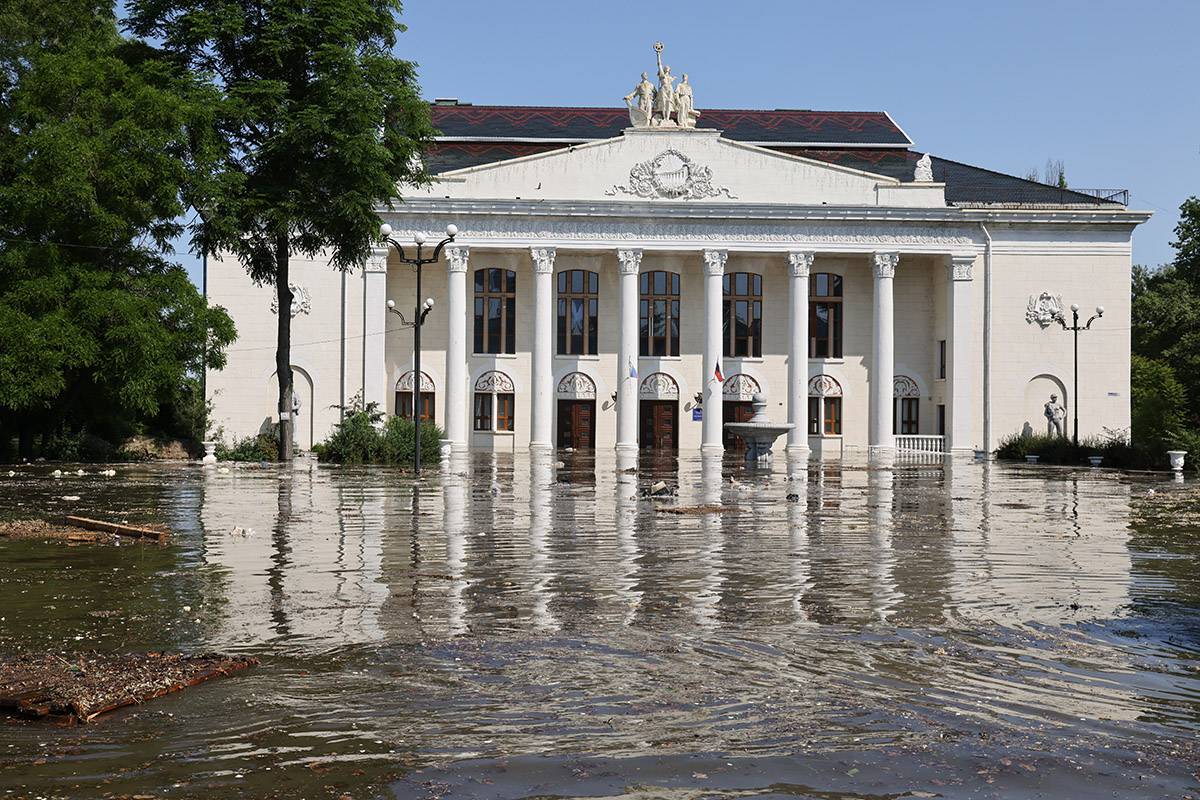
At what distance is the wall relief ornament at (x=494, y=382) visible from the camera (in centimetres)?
5506

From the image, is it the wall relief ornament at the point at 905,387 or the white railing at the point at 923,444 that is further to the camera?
the wall relief ornament at the point at 905,387

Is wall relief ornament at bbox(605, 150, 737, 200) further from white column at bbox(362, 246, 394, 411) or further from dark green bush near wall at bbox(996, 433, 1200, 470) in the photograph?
dark green bush near wall at bbox(996, 433, 1200, 470)

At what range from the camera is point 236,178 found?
30.8m

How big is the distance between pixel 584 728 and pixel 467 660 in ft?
4.73

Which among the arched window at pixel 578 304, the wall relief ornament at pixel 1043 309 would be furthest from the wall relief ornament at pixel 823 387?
the arched window at pixel 578 304

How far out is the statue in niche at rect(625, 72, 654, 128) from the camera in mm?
53250

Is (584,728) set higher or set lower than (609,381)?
lower

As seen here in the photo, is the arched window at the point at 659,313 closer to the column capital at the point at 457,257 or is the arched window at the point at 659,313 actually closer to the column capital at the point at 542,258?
the column capital at the point at 542,258

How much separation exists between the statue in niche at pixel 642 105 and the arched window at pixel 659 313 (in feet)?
25.0

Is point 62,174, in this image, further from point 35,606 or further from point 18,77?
point 35,606

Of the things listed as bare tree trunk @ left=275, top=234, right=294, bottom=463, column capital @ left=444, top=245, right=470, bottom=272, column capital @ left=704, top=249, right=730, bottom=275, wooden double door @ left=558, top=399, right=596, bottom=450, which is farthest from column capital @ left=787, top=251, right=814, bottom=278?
bare tree trunk @ left=275, top=234, right=294, bottom=463

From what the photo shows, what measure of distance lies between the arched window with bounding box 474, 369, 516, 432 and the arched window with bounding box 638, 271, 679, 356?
7115 millimetres

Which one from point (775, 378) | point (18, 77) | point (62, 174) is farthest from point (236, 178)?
point (775, 378)

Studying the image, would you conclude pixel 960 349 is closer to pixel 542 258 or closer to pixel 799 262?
pixel 799 262
